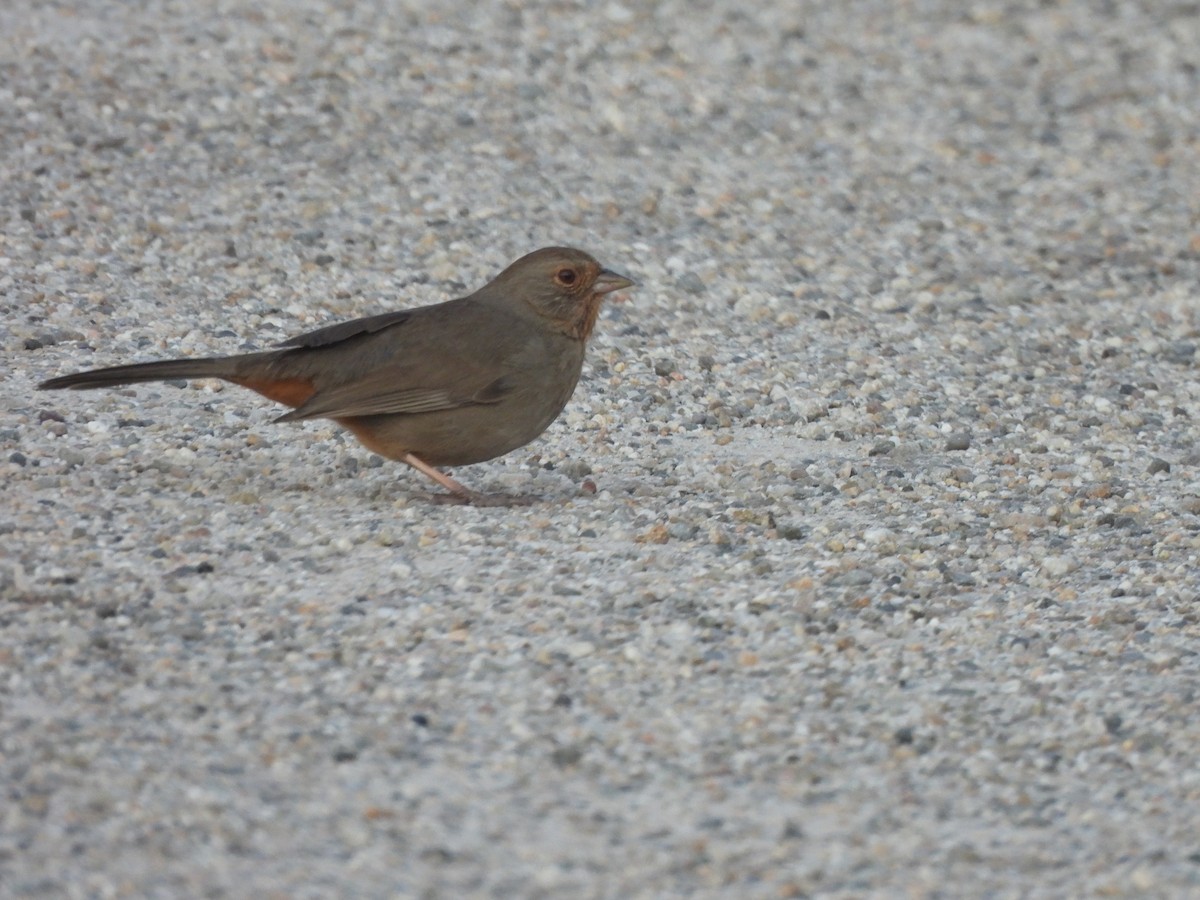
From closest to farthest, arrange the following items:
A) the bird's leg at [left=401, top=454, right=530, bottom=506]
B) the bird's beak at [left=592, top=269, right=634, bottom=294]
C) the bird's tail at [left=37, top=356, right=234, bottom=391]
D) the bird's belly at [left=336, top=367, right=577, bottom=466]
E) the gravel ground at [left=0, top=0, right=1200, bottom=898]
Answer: the gravel ground at [left=0, top=0, right=1200, bottom=898] < the bird's tail at [left=37, top=356, right=234, bottom=391] < the bird's belly at [left=336, top=367, right=577, bottom=466] < the bird's leg at [left=401, top=454, right=530, bottom=506] < the bird's beak at [left=592, top=269, right=634, bottom=294]

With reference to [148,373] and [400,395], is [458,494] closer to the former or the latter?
[400,395]

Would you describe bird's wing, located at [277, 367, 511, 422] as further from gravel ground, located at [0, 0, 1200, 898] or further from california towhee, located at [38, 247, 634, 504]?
gravel ground, located at [0, 0, 1200, 898]

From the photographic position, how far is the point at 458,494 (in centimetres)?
601

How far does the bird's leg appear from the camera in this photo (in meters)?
5.95

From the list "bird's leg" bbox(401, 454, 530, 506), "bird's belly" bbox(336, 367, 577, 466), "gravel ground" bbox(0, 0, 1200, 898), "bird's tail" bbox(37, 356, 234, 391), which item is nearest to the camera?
"gravel ground" bbox(0, 0, 1200, 898)

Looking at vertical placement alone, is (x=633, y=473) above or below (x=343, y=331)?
below

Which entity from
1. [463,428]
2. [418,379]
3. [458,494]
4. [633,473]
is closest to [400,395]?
[418,379]

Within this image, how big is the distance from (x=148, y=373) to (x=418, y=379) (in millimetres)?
852

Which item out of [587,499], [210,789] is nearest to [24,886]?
[210,789]

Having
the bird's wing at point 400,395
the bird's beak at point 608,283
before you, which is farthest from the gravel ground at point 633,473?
the bird's beak at point 608,283

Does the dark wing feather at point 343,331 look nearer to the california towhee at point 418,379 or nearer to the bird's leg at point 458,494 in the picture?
the california towhee at point 418,379

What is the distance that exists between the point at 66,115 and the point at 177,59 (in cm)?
98

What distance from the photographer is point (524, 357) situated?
5.92m

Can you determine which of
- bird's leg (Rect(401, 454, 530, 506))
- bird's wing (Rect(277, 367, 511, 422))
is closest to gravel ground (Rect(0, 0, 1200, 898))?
bird's leg (Rect(401, 454, 530, 506))
